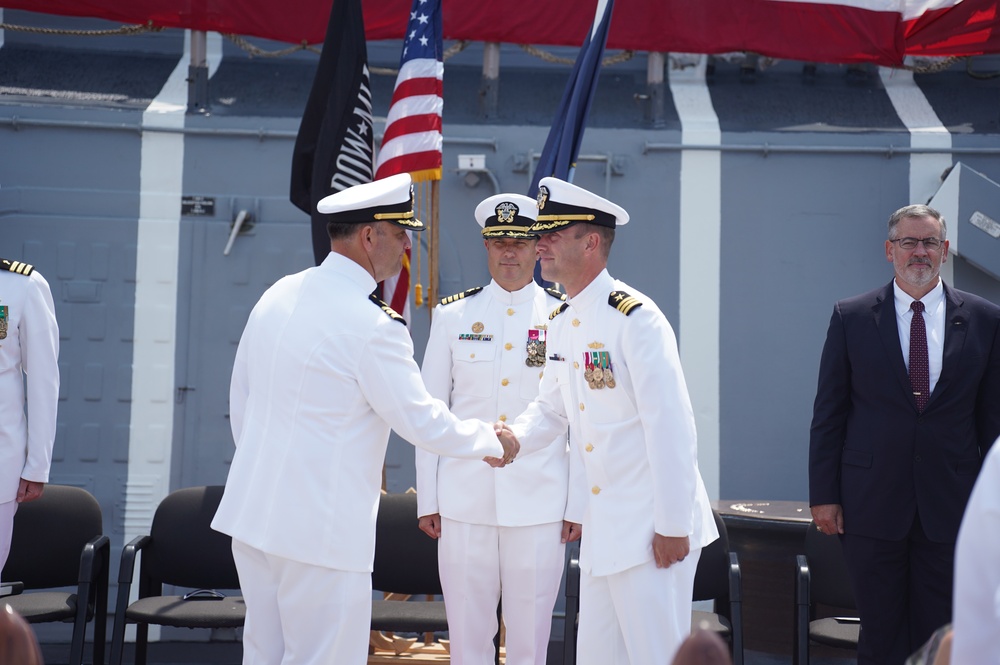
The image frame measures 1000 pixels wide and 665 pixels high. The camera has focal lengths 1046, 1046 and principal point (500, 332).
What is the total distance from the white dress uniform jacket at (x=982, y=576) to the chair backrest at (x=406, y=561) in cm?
312

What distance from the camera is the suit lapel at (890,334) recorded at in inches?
132

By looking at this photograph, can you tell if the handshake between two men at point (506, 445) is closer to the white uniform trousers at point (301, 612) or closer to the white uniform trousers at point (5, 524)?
the white uniform trousers at point (301, 612)

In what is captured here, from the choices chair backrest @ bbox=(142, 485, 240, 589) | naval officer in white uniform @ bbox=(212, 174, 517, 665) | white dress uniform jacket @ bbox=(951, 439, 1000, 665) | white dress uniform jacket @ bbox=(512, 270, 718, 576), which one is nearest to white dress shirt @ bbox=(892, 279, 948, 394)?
white dress uniform jacket @ bbox=(512, 270, 718, 576)

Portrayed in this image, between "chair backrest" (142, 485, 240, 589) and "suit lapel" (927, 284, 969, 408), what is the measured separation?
2818 millimetres

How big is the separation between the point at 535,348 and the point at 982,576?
2442 millimetres

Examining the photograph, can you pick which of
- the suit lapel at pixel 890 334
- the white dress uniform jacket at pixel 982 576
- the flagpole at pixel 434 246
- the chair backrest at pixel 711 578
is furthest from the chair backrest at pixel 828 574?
the white dress uniform jacket at pixel 982 576

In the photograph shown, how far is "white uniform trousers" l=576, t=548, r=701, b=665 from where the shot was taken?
8.99 ft

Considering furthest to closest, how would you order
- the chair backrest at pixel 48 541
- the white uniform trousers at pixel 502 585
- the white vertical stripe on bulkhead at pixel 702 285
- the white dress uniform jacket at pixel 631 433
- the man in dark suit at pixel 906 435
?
1. the white vertical stripe on bulkhead at pixel 702 285
2. the chair backrest at pixel 48 541
3. the white uniform trousers at pixel 502 585
4. the man in dark suit at pixel 906 435
5. the white dress uniform jacket at pixel 631 433

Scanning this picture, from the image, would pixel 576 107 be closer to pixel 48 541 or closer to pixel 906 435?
pixel 906 435

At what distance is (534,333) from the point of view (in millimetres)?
3809

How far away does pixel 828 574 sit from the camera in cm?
415

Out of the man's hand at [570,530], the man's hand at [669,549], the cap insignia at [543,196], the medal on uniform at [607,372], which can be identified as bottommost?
the man's hand at [570,530]

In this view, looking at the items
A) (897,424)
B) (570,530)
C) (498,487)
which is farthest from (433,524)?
(897,424)

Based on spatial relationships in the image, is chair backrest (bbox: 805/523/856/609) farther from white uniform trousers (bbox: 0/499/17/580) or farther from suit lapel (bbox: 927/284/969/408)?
white uniform trousers (bbox: 0/499/17/580)
